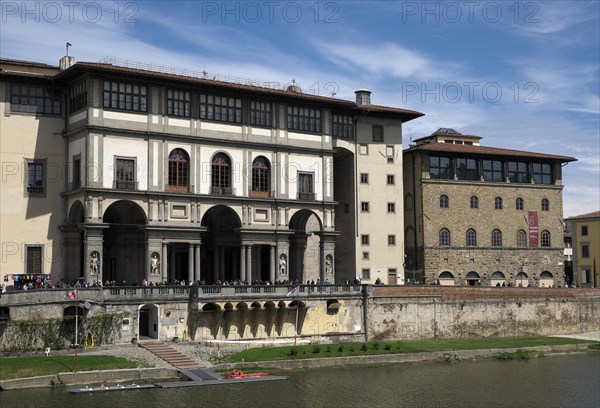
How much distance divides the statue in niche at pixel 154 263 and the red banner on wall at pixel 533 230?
40.6 meters

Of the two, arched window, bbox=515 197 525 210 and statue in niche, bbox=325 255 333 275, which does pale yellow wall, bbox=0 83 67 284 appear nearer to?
statue in niche, bbox=325 255 333 275

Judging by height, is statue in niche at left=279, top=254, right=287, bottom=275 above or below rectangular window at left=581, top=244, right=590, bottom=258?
below

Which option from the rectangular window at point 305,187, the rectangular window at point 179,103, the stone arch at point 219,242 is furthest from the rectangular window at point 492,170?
the rectangular window at point 179,103

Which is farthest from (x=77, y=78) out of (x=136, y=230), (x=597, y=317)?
(x=597, y=317)

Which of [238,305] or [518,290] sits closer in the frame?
[238,305]

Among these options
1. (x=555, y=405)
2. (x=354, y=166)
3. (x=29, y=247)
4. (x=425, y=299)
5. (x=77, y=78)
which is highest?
(x=77, y=78)

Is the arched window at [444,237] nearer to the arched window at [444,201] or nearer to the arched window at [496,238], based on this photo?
the arched window at [444,201]

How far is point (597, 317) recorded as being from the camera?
79.6 m

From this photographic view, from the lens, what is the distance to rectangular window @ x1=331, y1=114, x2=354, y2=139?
74.6m

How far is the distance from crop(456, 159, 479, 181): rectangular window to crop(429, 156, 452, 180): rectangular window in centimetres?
98

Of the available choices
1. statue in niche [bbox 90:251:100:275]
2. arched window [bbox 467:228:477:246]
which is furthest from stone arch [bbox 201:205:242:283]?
arched window [bbox 467:228:477:246]

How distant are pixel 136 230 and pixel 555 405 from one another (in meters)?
33.5

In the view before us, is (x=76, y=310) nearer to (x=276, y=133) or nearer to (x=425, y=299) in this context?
(x=276, y=133)

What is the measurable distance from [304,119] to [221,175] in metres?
A: 9.10
